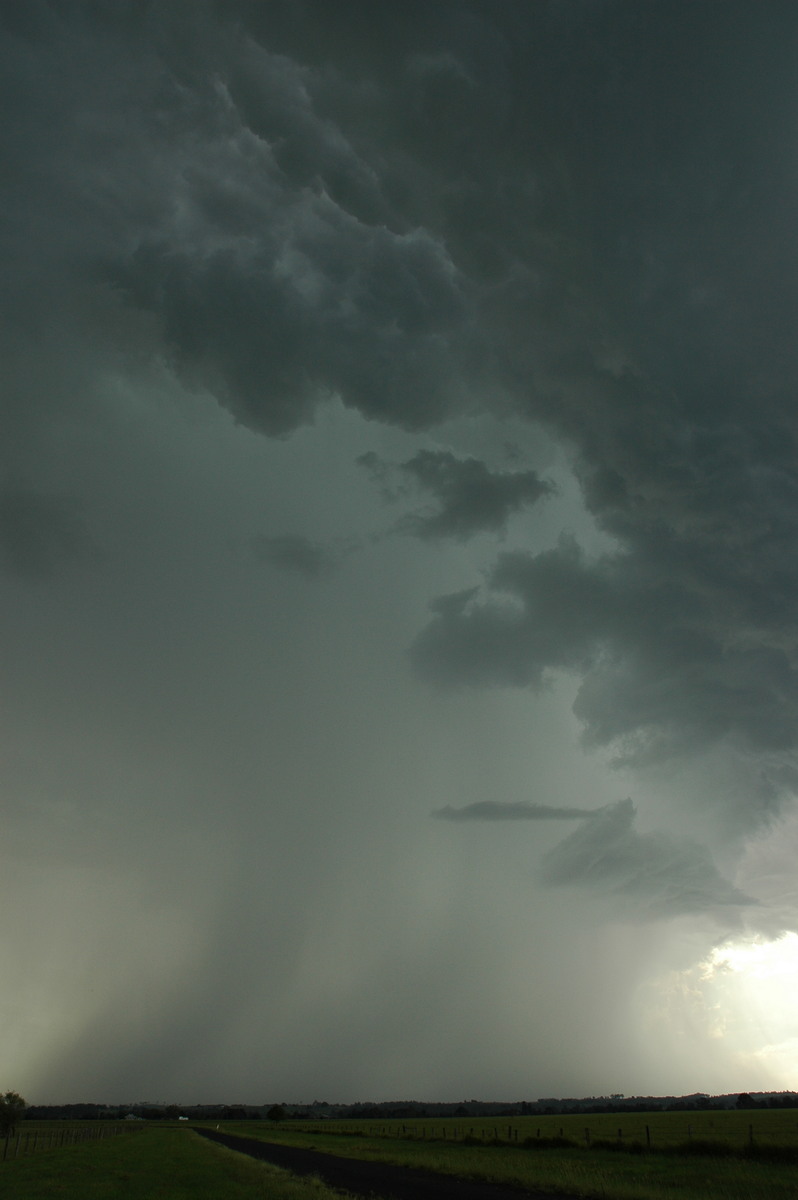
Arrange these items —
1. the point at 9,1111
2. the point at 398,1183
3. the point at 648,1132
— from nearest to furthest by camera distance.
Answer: the point at 398,1183, the point at 648,1132, the point at 9,1111

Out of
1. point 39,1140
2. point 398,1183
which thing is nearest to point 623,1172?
point 398,1183

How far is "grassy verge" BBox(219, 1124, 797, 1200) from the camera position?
26.4 meters

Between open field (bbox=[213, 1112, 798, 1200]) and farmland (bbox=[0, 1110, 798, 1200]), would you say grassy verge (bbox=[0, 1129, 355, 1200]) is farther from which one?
open field (bbox=[213, 1112, 798, 1200])

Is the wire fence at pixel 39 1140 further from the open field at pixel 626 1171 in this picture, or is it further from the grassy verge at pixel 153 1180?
the open field at pixel 626 1171

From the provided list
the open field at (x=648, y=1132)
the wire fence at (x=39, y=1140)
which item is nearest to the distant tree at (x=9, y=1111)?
the wire fence at (x=39, y=1140)

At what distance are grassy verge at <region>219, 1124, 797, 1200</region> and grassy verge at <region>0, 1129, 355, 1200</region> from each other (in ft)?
30.6

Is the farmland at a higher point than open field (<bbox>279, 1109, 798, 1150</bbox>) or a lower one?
higher

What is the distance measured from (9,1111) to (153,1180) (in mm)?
89094

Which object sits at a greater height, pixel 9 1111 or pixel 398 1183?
pixel 398 1183

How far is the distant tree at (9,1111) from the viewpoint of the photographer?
324 ft

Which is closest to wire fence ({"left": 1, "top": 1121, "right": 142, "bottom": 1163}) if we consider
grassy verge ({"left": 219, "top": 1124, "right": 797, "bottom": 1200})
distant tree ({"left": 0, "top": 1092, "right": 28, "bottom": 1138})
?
distant tree ({"left": 0, "top": 1092, "right": 28, "bottom": 1138})

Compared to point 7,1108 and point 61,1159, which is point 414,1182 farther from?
point 7,1108

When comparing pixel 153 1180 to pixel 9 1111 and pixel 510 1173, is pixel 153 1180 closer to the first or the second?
pixel 510 1173

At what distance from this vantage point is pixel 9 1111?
10006cm
